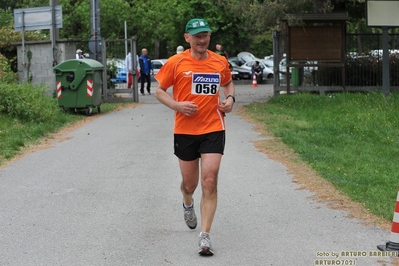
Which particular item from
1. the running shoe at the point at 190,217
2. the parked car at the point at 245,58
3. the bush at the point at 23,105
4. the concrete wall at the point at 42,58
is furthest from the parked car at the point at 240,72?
the running shoe at the point at 190,217

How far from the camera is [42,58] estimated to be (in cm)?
2492

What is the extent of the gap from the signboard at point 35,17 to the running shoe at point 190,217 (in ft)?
50.5

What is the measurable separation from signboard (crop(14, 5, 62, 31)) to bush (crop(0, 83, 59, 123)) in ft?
12.8

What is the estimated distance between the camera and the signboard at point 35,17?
22203mm

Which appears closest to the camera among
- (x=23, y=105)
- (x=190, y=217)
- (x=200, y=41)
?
(x=200, y=41)

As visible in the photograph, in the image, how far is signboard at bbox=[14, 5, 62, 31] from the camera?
22.2 metres

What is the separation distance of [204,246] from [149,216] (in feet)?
6.18

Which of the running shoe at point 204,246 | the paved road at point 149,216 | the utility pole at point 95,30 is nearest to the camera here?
the running shoe at point 204,246

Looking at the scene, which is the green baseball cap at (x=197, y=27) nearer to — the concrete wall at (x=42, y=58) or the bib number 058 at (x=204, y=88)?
the bib number 058 at (x=204, y=88)

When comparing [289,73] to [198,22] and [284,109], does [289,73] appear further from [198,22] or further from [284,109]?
[198,22]

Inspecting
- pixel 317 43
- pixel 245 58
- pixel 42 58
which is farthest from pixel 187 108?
pixel 245 58

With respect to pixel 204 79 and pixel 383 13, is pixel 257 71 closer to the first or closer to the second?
pixel 383 13

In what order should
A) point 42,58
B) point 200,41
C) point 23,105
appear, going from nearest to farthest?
point 200,41 < point 23,105 < point 42,58

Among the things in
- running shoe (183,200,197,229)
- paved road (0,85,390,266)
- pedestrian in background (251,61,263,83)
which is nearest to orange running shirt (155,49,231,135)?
running shoe (183,200,197,229)
